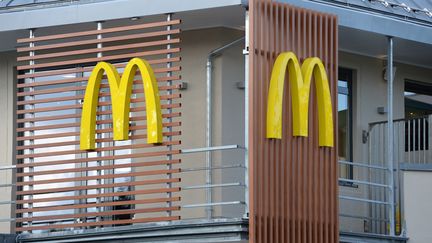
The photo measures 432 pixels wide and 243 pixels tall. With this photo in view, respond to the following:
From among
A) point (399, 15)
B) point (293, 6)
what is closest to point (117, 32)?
point (293, 6)

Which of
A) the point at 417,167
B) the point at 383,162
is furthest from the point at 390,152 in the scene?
the point at 383,162

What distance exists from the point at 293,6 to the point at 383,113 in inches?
172

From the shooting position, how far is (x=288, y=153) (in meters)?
16.8

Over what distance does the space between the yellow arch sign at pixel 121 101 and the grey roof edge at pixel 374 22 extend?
7.32ft

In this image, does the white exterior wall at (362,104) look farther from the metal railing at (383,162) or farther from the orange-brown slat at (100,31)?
the orange-brown slat at (100,31)

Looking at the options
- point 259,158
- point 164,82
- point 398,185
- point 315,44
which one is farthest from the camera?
point 398,185

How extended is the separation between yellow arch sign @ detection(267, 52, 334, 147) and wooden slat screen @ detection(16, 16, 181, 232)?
1327mm

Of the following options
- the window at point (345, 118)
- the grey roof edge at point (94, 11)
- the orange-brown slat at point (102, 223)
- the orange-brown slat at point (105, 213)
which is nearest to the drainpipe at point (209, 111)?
the grey roof edge at point (94, 11)

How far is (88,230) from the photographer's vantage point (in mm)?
17562

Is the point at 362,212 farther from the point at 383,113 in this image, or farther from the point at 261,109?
the point at 261,109

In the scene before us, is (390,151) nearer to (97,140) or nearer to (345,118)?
(345,118)

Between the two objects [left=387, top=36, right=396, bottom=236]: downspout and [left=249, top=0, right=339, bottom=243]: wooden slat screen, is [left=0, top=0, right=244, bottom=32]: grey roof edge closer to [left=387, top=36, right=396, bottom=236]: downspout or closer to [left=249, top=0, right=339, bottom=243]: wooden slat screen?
[left=249, top=0, right=339, bottom=243]: wooden slat screen

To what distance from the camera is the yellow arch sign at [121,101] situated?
17.0 m

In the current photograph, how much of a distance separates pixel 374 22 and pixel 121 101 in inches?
164
